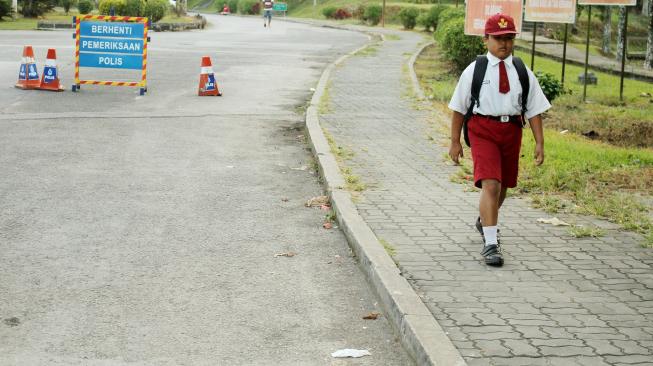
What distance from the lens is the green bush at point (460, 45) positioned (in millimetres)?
22703

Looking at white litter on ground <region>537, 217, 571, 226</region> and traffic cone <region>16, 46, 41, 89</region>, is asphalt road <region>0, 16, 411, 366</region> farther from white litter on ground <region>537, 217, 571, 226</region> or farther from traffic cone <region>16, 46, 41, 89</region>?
traffic cone <region>16, 46, 41, 89</region>

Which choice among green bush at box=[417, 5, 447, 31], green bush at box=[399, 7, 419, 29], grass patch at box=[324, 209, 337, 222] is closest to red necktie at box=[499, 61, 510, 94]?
grass patch at box=[324, 209, 337, 222]

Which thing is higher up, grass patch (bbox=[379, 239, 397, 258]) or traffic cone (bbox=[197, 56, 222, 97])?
traffic cone (bbox=[197, 56, 222, 97])

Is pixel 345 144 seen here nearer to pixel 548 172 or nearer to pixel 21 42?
pixel 548 172

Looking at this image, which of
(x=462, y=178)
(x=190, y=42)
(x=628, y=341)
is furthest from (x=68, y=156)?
(x=190, y=42)

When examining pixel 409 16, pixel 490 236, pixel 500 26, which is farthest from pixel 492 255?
pixel 409 16

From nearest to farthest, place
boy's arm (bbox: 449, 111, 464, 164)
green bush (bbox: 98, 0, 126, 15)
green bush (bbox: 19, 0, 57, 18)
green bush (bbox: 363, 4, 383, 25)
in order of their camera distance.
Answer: boy's arm (bbox: 449, 111, 464, 164), green bush (bbox: 98, 0, 126, 15), green bush (bbox: 19, 0, 57, 18), green bush (bbox: 363, 4, 383, 25)

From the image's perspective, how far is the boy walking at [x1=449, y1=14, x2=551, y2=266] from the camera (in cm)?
686

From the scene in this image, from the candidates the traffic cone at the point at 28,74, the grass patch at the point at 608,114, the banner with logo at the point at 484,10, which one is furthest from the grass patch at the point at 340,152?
the traffic cone at the point at 28,74

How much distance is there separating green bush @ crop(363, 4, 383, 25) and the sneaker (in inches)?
2270

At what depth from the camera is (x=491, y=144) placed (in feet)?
22.9

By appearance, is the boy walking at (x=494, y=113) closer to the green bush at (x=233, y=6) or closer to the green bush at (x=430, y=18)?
the green bush at (x=430, y=18)

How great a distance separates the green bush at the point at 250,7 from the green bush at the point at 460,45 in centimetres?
6989

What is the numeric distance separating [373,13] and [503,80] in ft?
189
